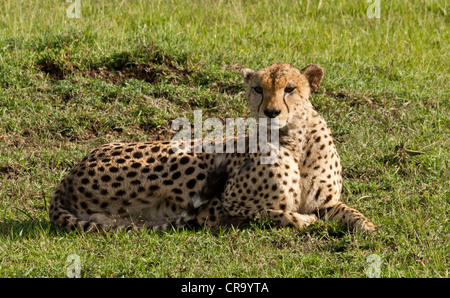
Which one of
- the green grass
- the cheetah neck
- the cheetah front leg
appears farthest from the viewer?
the cheetah neck

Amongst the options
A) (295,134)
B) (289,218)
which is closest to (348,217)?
(289,218)

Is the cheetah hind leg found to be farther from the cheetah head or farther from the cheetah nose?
the cheetah nose

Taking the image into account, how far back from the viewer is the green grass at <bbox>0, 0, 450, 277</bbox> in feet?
13.8

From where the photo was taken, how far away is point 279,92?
4539 millimetres

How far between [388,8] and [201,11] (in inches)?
89.2

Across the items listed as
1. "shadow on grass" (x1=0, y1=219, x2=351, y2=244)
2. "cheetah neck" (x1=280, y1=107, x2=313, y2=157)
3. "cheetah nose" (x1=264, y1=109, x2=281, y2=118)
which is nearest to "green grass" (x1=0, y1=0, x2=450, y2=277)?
"shadow on grass" (x1=0, y1=219, x2=351, y2=244)

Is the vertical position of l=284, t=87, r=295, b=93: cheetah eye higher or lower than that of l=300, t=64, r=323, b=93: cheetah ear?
lower

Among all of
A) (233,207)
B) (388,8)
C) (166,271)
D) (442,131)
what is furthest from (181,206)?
(388,8)

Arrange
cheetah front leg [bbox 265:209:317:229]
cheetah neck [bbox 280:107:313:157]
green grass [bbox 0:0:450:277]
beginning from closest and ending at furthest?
1. green grass [bbox 0:0:450:277]
2. cheetah front leg [bbox 265:209:317:229]
3. cheetah neck [bbox 280:107:313:157]

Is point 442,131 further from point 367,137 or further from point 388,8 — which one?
point 388,8

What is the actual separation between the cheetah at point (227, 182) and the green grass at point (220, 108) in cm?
17

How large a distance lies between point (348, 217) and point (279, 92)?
2.92 ft

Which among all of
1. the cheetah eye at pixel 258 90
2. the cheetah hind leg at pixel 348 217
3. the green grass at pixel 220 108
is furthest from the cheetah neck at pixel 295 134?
the green grass at pixel 220 108

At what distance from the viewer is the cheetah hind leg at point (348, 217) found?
14.6 feet
